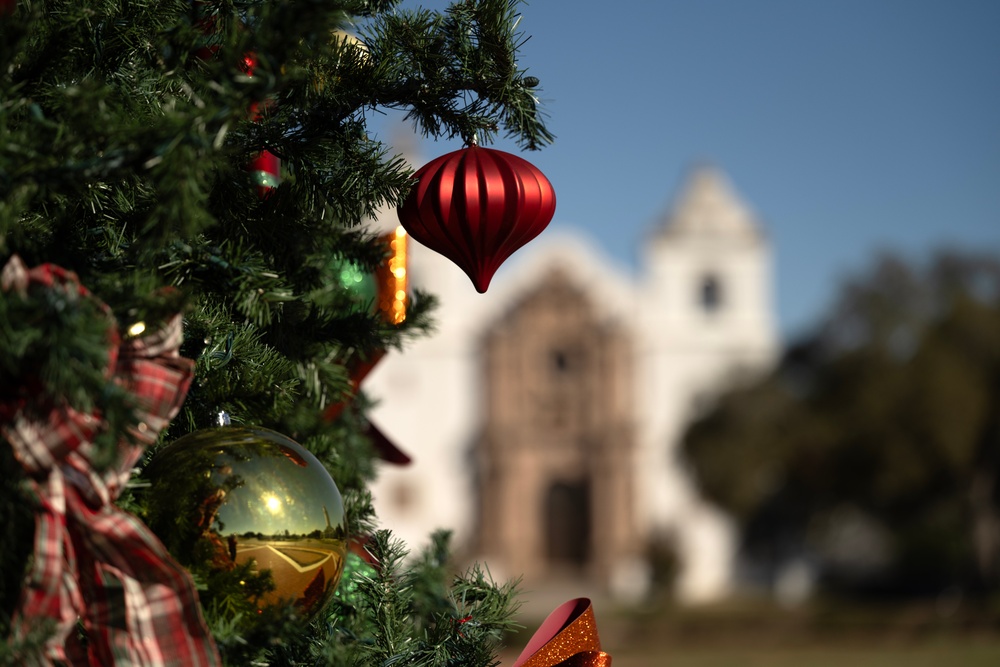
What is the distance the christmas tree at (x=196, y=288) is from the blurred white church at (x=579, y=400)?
26474mm

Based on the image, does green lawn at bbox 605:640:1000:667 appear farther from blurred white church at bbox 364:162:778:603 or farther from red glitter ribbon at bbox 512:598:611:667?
blurred white church at bbox 364:162:778:603

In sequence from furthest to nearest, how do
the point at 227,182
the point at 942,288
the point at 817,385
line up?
the point at 817,385 → the point at 942,288 → the point at 227,182

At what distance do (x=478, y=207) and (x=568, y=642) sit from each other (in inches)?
28.6

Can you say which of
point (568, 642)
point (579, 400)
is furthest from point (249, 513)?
point (579, 400)

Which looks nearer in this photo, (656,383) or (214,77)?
(214,77)

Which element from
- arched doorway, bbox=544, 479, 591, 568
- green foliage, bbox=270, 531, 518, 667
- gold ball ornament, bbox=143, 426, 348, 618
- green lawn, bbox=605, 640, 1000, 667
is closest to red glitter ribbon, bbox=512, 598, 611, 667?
green foliage, bbox=270, 531, 518, 667

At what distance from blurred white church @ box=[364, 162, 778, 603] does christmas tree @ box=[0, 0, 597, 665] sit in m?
26.5

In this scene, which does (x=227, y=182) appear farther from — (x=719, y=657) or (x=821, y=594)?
(x=821, y=594)

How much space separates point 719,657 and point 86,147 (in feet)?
46.7

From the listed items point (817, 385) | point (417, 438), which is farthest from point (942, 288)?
point (417, 438)

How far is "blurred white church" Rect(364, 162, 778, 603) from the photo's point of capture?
28.6m

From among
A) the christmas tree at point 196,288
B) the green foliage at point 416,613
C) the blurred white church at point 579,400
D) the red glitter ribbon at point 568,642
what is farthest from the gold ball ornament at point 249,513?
the blurred white church at point 579,400

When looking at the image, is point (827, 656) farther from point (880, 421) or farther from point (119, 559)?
point (119, 559)

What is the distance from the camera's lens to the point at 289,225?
1.82 metres
